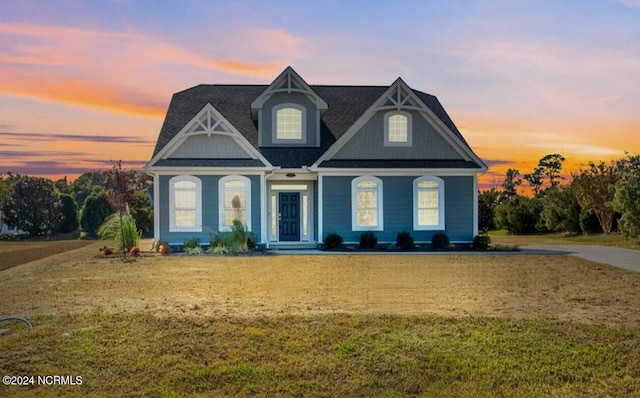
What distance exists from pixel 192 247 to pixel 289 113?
22.8 feet

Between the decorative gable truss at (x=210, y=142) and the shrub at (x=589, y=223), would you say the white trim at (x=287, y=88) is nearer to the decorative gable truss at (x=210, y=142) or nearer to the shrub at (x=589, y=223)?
the decorative gable truss at (x=210, y=142)

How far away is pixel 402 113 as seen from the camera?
25.8 metres

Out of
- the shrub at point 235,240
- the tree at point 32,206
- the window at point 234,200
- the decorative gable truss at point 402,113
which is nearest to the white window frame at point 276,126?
the decorative gable truss at point 402,113

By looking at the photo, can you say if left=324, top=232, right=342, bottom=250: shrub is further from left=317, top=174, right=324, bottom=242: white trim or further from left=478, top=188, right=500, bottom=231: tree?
left=478, top=188, right=500, bottom=231: tree

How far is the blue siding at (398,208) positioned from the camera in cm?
2502

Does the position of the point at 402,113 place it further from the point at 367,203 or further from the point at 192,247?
the point at 192,247

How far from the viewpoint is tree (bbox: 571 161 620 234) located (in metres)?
32.8

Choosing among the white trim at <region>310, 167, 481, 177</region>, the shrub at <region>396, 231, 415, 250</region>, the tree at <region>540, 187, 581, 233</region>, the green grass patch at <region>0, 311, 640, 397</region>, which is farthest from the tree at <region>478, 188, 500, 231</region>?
the green grass patch at <region>0, 311, 640, 397</region>

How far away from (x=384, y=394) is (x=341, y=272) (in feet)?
32.0

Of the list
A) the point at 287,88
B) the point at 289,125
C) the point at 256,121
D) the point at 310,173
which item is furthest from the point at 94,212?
the point at 310,173

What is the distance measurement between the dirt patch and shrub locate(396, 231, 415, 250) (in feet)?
11.2

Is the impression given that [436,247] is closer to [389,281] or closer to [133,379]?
[389,281]

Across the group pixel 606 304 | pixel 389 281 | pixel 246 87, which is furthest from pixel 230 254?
pixel 606 304

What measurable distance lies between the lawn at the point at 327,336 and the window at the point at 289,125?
12.3 m
